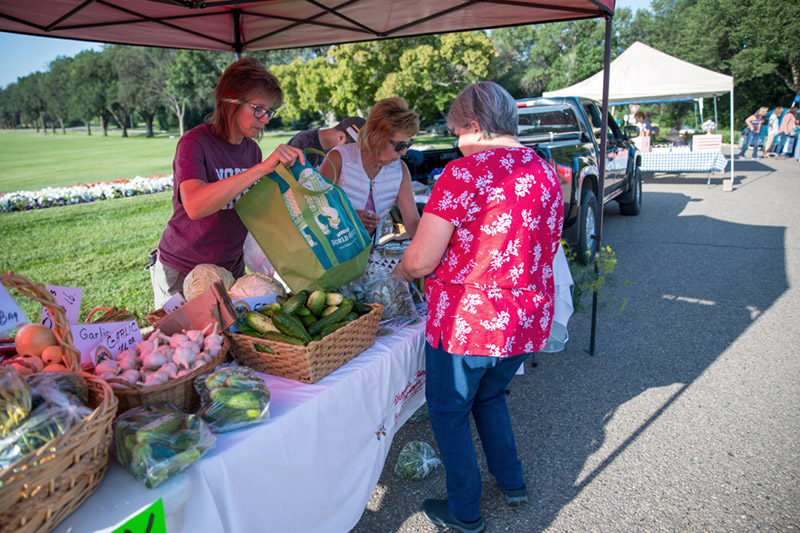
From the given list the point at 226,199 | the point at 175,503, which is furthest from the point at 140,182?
the point at 175,503

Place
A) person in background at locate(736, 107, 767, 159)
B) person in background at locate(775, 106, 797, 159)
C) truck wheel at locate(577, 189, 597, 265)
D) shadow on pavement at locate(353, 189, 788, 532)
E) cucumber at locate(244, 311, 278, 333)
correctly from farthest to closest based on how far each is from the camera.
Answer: person in background at locate(736, 107, 767, 159)
person in background at locate(775, 106, 797, 159)
truck wheel at locate(577, 189, 597, 265)
shadow on pavement at locate(353, 189, 788, 532)
cucumber at locate(244, 311, 278, 333)

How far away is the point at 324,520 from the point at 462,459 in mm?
640

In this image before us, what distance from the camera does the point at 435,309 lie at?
199 cm

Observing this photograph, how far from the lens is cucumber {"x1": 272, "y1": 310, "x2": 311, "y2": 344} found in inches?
68.4

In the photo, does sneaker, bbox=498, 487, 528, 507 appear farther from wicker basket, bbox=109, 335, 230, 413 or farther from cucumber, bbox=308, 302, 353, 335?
wicker basket, bbox=109, 335, 230, 413

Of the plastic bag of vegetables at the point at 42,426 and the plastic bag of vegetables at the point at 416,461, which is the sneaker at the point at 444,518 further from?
the plastic bag of vegetables at the point at 42,426

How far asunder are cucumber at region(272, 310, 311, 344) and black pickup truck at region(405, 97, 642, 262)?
3.97 metres

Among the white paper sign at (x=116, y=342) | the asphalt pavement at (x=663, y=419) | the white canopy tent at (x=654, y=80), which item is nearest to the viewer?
the white paper sign at (x=116, y=342)

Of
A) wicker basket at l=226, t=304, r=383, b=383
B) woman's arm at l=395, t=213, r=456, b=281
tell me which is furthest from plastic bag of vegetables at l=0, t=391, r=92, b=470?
woman's arm at l=395, t=213, r=456, b=281

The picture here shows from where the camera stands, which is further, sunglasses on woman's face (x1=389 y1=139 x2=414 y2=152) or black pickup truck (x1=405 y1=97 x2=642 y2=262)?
black pickup truck (x1=405 y1=97 x2=642 y2=262)

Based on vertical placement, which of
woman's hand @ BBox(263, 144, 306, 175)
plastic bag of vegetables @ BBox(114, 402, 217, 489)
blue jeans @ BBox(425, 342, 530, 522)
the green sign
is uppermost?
woman's hand @ BBox(263, 144, 306, 175)

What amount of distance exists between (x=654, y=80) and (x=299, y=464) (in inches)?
550

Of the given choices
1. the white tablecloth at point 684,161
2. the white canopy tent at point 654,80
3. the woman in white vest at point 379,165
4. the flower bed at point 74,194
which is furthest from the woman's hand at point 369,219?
the flower bed at point 74,194

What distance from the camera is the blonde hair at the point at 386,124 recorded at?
2637 mm
